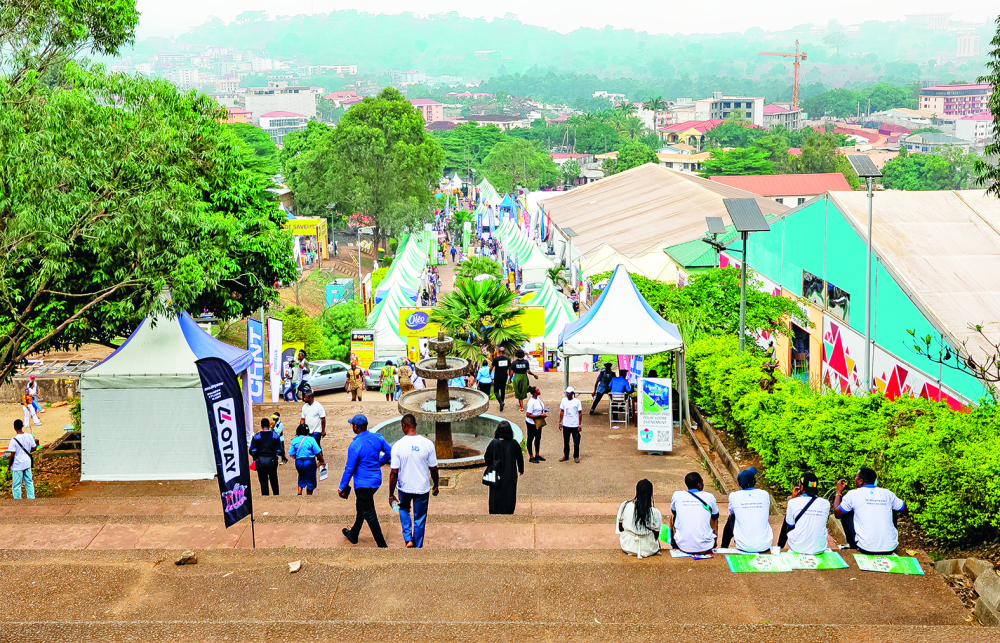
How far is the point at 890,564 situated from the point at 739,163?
83.9m

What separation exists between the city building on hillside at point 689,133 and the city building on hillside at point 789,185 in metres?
63.1

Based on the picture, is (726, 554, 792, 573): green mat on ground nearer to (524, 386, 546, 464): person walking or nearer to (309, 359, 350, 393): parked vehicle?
(524, 386, 546, 464): person walking

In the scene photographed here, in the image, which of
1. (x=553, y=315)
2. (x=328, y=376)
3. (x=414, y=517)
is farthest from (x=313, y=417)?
(x=553, y=315)

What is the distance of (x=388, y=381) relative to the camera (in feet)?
64.8

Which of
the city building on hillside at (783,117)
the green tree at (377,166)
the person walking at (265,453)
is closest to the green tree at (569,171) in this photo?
the green tree at (377,166)

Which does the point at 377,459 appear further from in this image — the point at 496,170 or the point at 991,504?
the point at 496,170

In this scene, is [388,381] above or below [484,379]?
below

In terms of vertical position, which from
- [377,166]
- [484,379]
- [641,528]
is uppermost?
[377,166]

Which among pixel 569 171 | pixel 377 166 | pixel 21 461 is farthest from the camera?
pixel 569 171

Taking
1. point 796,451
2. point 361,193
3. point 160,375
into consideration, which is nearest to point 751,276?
point 796,451

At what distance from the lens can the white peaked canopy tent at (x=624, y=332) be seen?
45.2ft

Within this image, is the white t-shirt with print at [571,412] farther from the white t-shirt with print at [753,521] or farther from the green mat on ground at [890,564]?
the green mat on ground at [890,564]

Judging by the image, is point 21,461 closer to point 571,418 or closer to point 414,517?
point 414,517

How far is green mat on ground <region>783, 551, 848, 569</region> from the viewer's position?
6.81 metres
